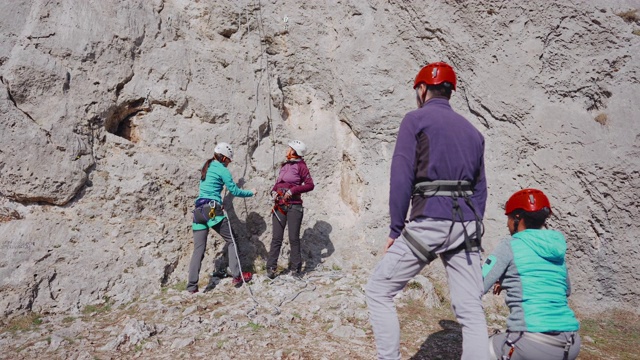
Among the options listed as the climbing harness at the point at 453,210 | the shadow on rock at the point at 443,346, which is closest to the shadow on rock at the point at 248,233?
the shadow on rock at the point at 443,346

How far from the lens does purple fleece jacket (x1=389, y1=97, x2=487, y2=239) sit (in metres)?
3.17

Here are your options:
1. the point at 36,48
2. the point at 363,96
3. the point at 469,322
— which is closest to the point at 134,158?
the point at 36,48

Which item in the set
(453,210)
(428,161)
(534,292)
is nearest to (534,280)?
(534,292)

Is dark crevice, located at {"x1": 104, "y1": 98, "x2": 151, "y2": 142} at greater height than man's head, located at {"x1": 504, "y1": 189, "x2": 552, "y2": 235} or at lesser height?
greater

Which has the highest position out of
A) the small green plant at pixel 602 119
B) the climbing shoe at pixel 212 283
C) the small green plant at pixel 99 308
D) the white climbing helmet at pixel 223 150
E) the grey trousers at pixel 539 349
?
the small green plant at pixel 602 119

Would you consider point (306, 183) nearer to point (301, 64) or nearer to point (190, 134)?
point (190, 134)

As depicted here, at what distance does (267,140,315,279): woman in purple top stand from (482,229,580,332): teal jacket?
425 cm

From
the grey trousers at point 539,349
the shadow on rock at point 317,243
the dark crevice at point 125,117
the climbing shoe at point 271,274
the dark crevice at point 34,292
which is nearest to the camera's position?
the grey trousers at point 539,349

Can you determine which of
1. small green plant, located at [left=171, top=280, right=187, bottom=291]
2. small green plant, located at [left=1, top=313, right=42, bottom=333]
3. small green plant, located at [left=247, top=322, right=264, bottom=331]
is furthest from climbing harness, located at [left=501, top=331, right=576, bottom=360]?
small green plant, located at [left=1, top=313, right=42, bottom=333]

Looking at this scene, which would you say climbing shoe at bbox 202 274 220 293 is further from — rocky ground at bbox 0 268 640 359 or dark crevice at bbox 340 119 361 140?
dark crevice at bbox 340 119 361 140

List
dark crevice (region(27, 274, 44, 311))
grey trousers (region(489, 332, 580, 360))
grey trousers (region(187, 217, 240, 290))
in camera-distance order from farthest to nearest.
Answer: grey trousers (region(187, 217, 240, 290))
dark crevice (region(27, 274, 44, 311))
grey trousers (region(489, 332, 580, 360))

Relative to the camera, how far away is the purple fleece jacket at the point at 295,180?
724 centimetres

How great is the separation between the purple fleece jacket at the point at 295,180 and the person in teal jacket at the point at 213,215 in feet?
2.15

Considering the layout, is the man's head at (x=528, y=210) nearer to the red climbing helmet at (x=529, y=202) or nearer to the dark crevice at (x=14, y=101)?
the red climbing helmet at (x=529, y=202)
